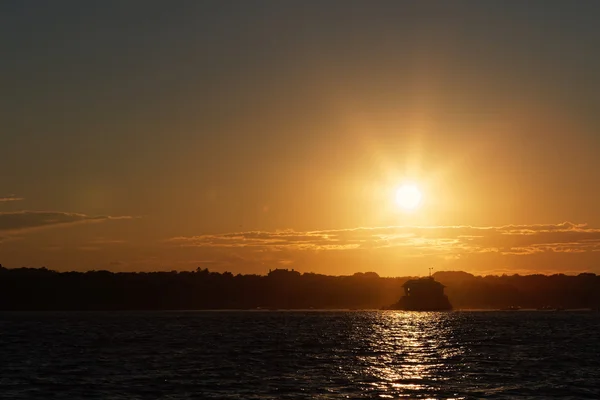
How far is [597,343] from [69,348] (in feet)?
229

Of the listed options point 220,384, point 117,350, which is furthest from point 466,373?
point 117,350

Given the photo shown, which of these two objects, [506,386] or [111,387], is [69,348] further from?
[506,386]

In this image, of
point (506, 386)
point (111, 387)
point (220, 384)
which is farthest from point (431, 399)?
point (111, 387)

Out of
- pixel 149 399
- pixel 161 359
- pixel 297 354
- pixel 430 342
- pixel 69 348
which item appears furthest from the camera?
pixel 430 342

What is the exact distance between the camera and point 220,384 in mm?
56875

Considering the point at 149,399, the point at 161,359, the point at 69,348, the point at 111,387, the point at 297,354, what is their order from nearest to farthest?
the point at 149,399 < the point at 111,387 < the point at 161,359 < the point at 297,354 < the point at 69,348

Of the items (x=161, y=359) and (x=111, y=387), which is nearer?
(x=111, y=387)

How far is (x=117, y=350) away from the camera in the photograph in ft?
291

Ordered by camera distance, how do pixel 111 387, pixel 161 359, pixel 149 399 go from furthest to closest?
pixel 161 359
pixel 111 387
pixel 149 399

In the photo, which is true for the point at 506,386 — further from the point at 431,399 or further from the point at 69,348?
the point at 69,348

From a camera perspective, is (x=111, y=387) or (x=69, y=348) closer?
(x=111, y=387)

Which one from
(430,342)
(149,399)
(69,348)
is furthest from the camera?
(430,342)

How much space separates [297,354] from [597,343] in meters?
48.2

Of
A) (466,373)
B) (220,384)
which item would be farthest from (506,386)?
(220,384)
